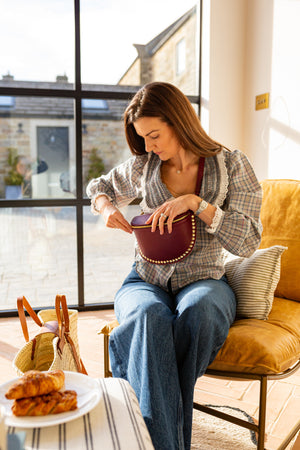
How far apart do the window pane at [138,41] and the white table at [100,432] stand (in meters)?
2.63

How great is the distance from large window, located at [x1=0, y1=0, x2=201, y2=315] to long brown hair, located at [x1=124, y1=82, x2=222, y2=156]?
5.11ft

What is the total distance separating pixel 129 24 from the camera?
3.27 m

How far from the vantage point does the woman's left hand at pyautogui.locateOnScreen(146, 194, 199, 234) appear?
1.59 m

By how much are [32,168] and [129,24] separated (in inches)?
48.7

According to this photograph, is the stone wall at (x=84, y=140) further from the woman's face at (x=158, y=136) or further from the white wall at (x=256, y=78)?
the woman's face at (x=158, y=136)

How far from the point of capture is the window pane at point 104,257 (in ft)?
11.3

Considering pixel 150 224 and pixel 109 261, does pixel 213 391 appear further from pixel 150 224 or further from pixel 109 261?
pixel 109 261

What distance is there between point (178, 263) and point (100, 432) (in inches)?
32.6

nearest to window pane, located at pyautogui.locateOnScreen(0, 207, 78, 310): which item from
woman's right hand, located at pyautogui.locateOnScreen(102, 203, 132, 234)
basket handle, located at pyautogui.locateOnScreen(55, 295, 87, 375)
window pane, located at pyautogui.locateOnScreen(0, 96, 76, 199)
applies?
window pane, located at pyautogui.locateOnScreen(0, 96, 76, 199)

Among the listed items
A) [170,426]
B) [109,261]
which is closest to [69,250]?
[109,261]

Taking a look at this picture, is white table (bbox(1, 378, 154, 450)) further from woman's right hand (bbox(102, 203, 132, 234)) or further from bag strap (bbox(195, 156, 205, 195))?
bag strap (bbox(195, 156, 205, 195))

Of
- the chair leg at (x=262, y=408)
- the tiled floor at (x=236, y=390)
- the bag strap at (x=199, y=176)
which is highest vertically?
the bag strap at (x=199, y=176)

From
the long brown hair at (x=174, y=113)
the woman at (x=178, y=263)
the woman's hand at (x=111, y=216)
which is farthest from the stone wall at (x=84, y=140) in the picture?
the long brown hair at (x=174, y=113)

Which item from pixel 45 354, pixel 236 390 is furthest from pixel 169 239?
pixel 236 390
